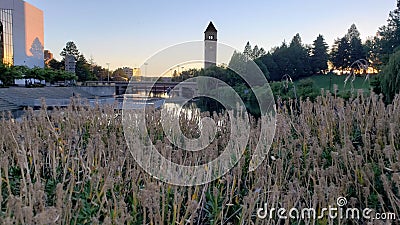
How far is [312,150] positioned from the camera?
2260mm

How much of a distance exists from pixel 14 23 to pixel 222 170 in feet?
165

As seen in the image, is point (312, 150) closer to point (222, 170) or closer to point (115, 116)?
point (222, 170)

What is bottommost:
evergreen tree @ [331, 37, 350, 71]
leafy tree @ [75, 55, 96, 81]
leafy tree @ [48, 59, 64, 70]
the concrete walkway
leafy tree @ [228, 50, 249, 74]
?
the concrete walkway

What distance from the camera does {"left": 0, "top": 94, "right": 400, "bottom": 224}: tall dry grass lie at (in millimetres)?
1454

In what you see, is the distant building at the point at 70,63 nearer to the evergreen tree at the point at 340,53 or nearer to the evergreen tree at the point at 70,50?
the evergreen tree at the point at 70,50

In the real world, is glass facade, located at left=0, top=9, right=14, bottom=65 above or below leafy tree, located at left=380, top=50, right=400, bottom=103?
above

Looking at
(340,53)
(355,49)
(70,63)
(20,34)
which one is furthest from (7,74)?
(355,49)

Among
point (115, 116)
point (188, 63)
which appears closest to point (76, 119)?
point (115, 116)

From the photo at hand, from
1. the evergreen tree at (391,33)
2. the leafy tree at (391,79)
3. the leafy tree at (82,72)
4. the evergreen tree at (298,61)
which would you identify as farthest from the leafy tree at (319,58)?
the leafy tree at (391,79)

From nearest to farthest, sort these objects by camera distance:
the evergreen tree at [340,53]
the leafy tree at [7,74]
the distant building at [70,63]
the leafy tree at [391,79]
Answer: the leafy tree at [391,79] < the leafy tree at [7,74] < the evergreen tree at [340,53] < the distant building at [70,63]

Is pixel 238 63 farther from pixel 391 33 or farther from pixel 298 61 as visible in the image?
pixel 298 61

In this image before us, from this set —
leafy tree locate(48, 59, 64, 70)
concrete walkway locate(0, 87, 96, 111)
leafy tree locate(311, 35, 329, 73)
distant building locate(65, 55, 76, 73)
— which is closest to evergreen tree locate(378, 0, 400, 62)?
leafy tree locate(311, 35, 329, 73)

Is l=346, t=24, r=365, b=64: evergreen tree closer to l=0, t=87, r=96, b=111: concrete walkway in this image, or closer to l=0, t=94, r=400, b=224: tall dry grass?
l=0, t=87, r=96, b=111: concrete walkway

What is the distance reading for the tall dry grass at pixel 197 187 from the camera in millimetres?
1454
